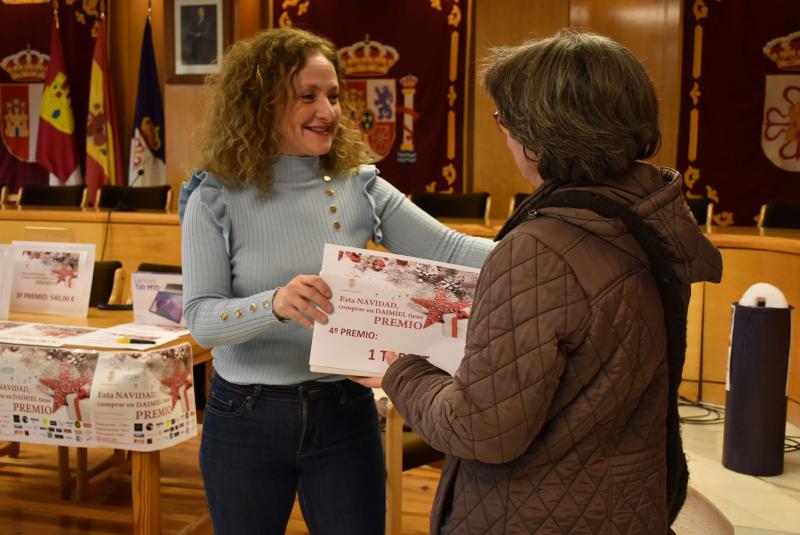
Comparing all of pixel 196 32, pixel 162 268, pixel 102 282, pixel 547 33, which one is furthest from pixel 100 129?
pixel 162 268

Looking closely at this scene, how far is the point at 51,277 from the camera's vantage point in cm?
313

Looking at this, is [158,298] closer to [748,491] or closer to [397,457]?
[397,457]

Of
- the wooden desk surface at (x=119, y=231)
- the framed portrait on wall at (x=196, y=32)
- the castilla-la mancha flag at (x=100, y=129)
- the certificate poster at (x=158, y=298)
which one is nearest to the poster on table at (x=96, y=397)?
the certificate poster at (x=158, y=298)

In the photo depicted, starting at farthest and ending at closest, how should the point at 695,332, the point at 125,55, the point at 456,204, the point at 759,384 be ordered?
the point at 125,55 → the point at 456,204 → the point at 695,332 → the point at 759,384

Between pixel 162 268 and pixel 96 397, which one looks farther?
pixel 162 268

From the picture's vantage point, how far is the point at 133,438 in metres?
2.45

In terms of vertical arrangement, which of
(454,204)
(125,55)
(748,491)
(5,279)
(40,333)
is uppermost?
(125,55)

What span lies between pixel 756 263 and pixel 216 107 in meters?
2.24

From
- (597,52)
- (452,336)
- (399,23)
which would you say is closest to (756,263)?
(452,336)

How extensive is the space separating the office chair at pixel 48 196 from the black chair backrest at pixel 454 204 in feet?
8.60

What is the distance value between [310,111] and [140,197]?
4.98m

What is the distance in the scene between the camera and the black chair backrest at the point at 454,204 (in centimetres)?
547

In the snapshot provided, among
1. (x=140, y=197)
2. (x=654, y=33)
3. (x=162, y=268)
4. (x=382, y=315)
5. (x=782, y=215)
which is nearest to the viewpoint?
(x=382, y=315)

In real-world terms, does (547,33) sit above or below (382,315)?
above
